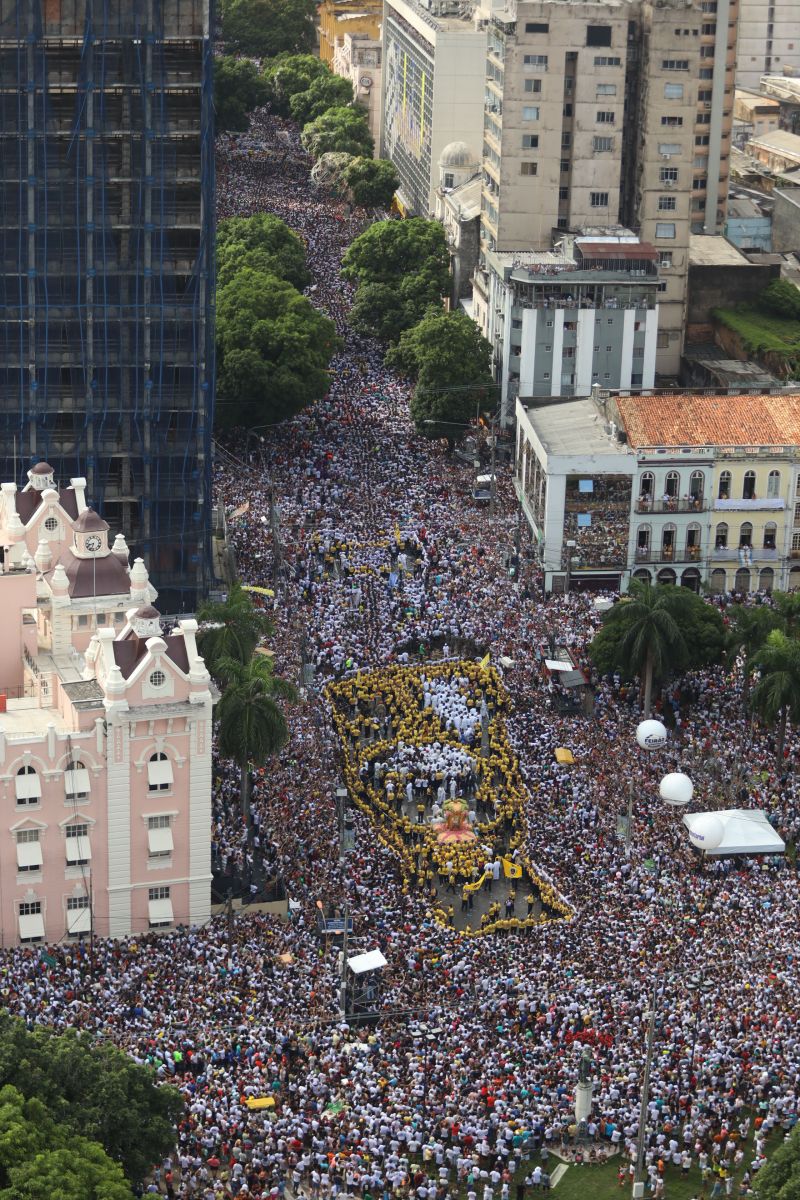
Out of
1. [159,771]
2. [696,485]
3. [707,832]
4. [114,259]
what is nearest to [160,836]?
[159,771]

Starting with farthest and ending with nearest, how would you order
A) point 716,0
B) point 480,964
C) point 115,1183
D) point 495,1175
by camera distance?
point 716,0 → point 480,964 → point 495,1175 → point 115,1183

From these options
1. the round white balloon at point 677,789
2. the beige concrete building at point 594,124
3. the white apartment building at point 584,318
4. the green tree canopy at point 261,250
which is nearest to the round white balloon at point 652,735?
the round white balloon at point 677,789

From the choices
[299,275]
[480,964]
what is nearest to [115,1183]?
[480,964]

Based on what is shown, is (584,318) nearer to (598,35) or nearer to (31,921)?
(598,35)

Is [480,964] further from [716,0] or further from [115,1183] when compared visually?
[716,0]

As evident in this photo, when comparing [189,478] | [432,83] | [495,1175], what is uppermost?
[432,83]

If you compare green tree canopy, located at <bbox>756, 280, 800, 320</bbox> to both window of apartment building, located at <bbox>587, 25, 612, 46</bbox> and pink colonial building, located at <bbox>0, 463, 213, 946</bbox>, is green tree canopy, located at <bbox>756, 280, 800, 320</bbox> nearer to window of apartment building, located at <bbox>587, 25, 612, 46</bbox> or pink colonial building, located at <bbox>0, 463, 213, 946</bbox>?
window of apartment building, located at <bbox>587, 25, 612, 46</bbox>
